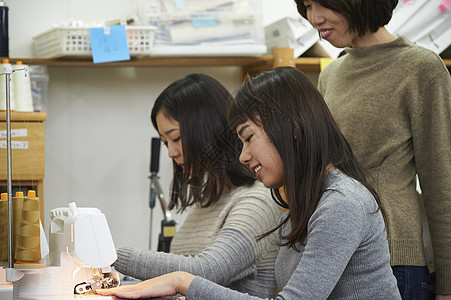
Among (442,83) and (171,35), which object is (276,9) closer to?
(171,35)

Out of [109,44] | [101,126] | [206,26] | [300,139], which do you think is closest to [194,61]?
[206,26]

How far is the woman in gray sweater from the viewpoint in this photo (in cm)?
107

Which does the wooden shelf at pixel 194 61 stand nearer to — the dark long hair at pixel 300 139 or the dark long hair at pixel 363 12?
the dark long hair at pixel 363 12

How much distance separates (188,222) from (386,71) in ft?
2.20

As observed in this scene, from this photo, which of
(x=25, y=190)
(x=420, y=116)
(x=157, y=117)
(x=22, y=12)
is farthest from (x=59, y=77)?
(x=420, y=116)

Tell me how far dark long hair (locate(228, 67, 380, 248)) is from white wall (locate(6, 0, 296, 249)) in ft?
4.91

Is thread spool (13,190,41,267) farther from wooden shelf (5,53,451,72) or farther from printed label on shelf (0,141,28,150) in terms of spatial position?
wooden shelf (5,53,451,72)

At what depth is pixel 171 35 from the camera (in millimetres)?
2355

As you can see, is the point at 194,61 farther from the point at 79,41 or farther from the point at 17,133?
the point at 17,133

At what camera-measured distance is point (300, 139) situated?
1156 millimetres

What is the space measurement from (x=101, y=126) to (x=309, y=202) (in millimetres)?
1626

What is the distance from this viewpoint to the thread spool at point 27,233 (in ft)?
3.68

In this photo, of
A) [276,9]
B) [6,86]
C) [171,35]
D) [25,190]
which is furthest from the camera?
[276,9]

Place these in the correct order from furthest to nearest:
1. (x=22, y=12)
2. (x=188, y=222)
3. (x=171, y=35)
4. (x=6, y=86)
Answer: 1. (x=22, y=12)
2. (x=171, y=35)
3. (x=188, y=222)
4. (x=6, y=86)
